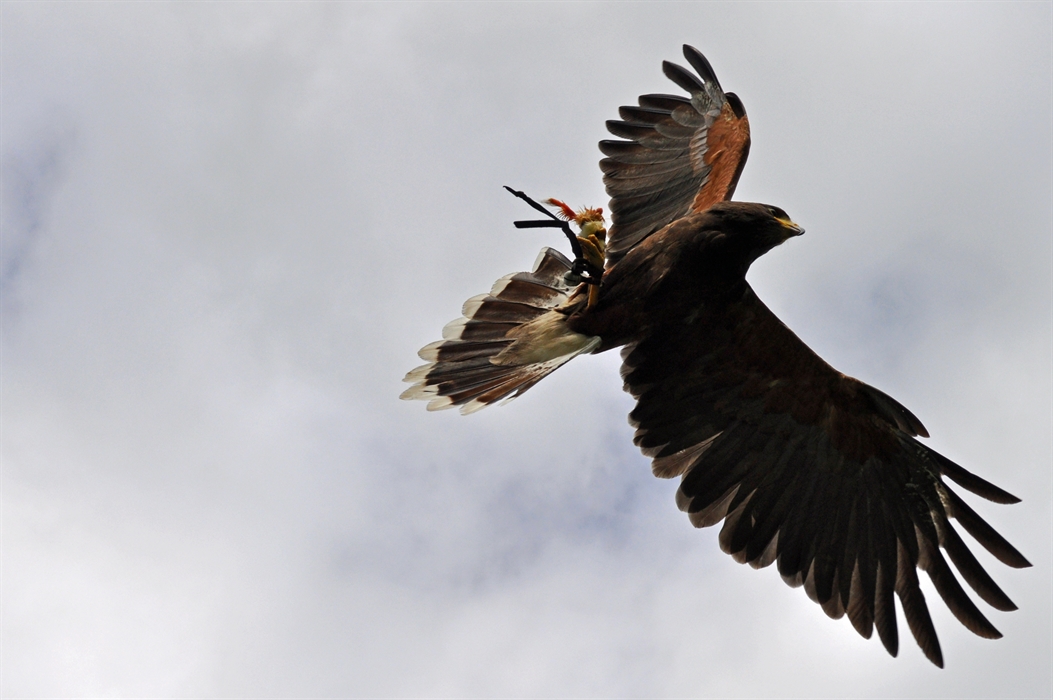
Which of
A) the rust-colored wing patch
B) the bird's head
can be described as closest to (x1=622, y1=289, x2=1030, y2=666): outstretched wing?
the bird's head

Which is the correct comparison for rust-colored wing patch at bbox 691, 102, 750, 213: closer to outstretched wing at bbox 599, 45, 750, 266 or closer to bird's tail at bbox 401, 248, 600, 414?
outstretched wing at bbox 599, 45, 750, 266

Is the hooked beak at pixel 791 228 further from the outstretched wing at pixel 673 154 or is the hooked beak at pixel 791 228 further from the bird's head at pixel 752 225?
the outstretched wing at pixel 673 154

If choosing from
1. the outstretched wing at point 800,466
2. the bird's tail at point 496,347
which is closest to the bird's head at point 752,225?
the outstretched wing at point 800,466

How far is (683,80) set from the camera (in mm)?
8570

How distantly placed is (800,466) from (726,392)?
89 centimetres

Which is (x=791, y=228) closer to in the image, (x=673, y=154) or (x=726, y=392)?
(x=726, y=392)

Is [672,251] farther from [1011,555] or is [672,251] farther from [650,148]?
[1011,555]

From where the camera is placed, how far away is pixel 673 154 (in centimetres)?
838

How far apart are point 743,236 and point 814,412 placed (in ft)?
5.81

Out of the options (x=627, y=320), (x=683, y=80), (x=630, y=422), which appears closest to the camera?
(x=627, y=320)

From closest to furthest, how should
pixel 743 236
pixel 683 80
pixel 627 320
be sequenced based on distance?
1. pixel 743 236
2. pixel 627 320
3. pixel 683 80

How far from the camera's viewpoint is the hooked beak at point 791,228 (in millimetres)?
6859

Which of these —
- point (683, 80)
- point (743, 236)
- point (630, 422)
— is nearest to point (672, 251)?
point (743, 236)

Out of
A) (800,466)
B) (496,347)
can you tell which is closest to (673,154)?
(496,347)
